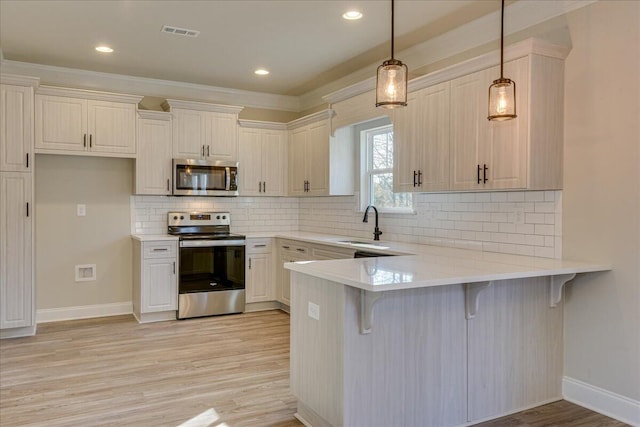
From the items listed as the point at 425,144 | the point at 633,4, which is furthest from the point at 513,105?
the point at 425,144

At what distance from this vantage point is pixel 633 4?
273 centimetres

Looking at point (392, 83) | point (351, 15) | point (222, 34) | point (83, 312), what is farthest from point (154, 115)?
point (392, 83)

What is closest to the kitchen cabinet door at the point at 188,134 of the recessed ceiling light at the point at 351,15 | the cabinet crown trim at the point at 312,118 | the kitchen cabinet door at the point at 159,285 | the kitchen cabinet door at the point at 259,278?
the cabinet crown trim at the point at 312,118

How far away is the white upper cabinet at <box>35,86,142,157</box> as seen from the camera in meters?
4.80

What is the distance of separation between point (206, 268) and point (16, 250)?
1808mm

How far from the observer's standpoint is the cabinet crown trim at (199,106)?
5.42 m

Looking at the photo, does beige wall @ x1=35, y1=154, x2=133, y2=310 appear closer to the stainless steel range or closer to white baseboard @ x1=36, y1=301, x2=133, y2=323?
white baseboard @ x1=36, y1=301, x2=133, y2=323

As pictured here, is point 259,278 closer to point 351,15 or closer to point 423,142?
point 423,142

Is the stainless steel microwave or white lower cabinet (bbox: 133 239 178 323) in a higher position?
the stainless steel microwave

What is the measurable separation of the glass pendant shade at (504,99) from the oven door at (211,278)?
3.55m

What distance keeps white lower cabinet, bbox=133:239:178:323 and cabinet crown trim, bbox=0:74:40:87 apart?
1.82 meters

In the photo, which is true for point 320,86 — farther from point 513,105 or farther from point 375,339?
point 375,339

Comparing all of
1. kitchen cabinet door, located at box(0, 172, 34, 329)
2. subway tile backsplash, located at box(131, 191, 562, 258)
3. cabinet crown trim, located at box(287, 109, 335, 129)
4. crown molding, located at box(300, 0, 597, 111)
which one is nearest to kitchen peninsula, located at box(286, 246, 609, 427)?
subway tile backsplash, located at box(131, 191, 562, 258)

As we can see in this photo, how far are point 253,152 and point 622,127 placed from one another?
13.6 ft
